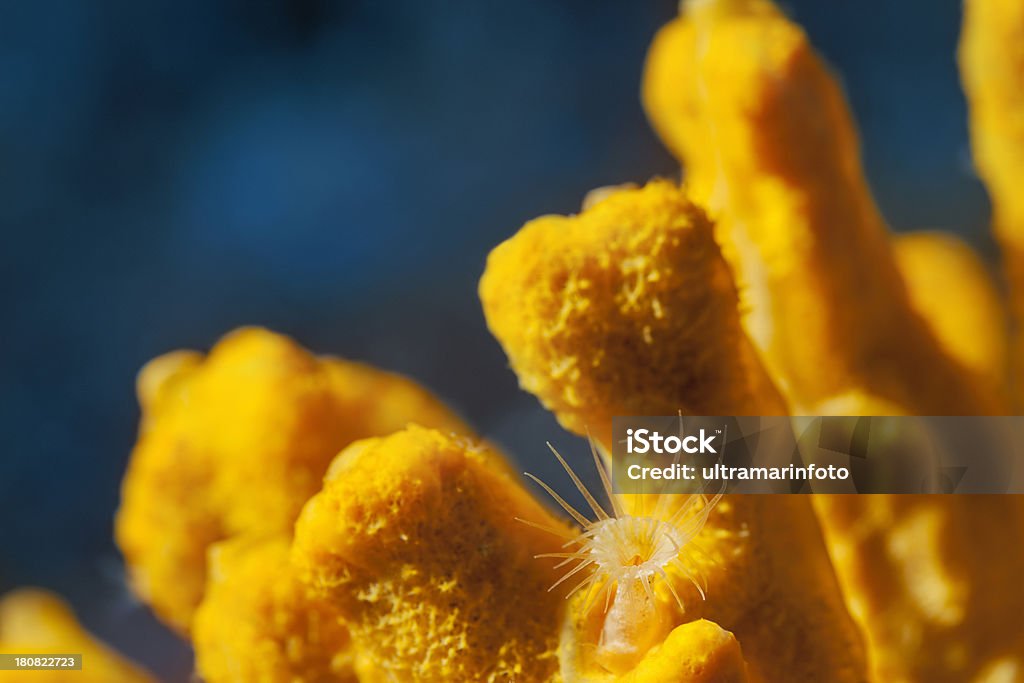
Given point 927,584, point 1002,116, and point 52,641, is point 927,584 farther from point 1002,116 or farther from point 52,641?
point 52,641

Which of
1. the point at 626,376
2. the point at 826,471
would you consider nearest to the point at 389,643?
the point at 626,376

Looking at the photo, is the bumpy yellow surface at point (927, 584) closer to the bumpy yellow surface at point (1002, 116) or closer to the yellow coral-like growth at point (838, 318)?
the yellow coral-like growth at point (838, 318)

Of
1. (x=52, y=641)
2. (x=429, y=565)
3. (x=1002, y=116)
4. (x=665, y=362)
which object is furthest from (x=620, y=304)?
(x=52, y=641)

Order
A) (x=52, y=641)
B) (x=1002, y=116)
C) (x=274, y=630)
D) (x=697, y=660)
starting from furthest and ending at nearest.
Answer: (x=52, y=641)
(x=1002, y=116)
(x=274, y=630)
(x=697, y=660)

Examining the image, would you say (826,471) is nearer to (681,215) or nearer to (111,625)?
(681,215)

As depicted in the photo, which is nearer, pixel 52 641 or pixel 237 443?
pixel 237 443

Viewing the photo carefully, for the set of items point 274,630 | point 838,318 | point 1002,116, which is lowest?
point 274,630

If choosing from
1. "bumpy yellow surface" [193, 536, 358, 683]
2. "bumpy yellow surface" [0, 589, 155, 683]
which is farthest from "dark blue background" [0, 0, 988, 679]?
"bumpy yellow surface" [193, 536, 358, 683]

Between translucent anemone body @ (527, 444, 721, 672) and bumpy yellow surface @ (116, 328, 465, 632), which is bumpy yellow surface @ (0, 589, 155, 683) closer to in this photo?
bumpy yellow surface @ (116, 328, 465, 632)

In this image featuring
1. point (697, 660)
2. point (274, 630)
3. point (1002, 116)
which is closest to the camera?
point (697, 660)
